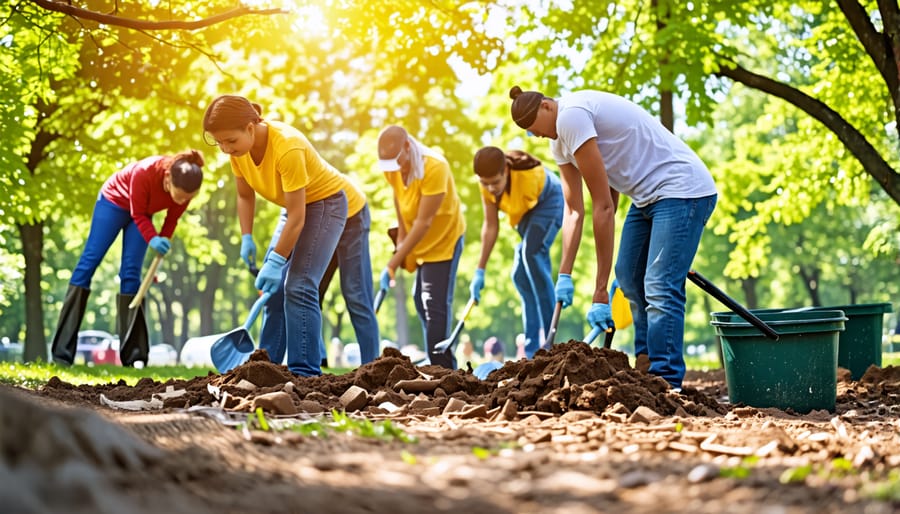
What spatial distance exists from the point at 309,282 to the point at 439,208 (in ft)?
6.55

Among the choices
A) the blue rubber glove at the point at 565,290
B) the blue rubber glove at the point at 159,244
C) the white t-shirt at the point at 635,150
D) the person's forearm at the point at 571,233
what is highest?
the white t-shirt at the point at 635,150

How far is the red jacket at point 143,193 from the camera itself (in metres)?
8.06

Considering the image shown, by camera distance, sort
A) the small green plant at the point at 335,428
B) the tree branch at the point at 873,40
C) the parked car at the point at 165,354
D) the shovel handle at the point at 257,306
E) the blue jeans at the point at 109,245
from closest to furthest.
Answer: the small green plant at the point at 335,428, the shovel handle at the point at 257,306, the blue jeans at the point at 109,245, the tree branch at the point at 873,40, the parked car at the point at 165,354

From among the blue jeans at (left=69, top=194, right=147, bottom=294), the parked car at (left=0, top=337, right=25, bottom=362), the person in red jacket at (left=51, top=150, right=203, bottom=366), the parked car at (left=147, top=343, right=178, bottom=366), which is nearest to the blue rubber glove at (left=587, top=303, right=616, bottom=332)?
the person in red jacket at (left=51, top=150, right=203, bottom=366)

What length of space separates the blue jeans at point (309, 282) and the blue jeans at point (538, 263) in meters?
2.38

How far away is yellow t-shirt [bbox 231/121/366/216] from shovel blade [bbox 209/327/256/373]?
1135mm

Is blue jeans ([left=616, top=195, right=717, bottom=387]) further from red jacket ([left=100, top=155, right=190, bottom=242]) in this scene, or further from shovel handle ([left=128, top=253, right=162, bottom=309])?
shovel handle ([left=128, top=253, right=162, bottom=309])

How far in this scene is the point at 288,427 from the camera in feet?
11.8

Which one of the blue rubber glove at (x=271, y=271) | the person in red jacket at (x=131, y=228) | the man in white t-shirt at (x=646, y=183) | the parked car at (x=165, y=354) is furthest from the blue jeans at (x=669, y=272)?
the parked car at (x=165, y=354)

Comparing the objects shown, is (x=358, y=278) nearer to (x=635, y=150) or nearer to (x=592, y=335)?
(x=592, y=335)

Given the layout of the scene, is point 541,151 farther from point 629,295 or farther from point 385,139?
point 629,295

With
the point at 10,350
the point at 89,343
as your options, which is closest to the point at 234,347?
the point at 10,350

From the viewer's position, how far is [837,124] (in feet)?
31.0

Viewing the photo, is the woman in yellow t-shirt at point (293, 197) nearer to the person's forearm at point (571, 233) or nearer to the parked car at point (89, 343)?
the person's forearm at point (571, 233)
